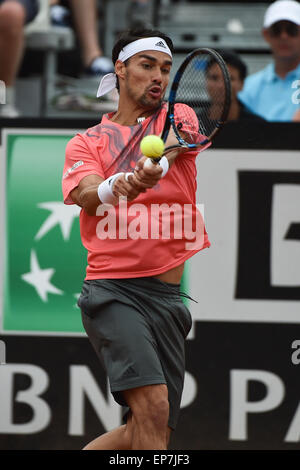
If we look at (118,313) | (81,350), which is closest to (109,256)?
(118,313)

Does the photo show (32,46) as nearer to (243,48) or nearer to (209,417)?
(243,48)

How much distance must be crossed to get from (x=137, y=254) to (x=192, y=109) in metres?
0.64

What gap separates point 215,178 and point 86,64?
2594 millimetres

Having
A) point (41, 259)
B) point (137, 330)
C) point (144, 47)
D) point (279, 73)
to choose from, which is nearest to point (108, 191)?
point (137, 330)

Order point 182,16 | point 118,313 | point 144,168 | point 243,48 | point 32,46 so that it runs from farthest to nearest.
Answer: point 182,16 → point 243,48 → point 32,46 → point 118,313 → point 144,168

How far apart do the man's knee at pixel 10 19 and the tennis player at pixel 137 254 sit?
2632mm

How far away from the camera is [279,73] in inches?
215

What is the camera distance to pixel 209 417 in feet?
15.4

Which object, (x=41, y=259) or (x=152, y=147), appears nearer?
(x=152, y=147)

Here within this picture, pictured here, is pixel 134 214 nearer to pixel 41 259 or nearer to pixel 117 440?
pixel 117 440

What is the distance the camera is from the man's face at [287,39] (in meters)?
5.45
